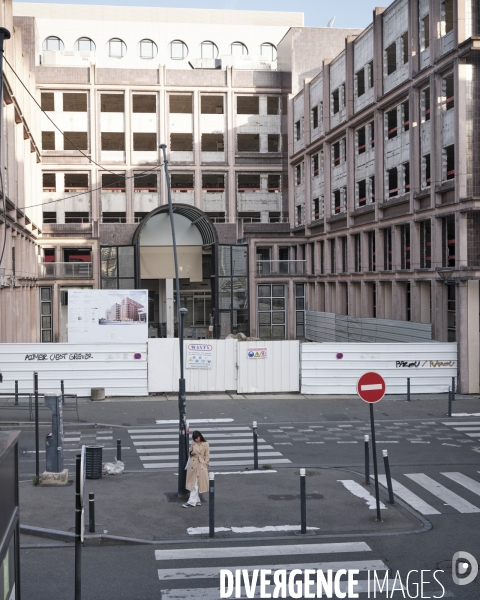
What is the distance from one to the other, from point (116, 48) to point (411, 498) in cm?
6101

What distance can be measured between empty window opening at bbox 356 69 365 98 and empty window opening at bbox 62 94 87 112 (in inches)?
920

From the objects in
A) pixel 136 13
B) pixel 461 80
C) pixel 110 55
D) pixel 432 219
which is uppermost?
pixel 136 13

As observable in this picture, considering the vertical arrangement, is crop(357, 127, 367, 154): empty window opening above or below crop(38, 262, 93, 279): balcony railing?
above

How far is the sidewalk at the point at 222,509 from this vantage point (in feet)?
46.2

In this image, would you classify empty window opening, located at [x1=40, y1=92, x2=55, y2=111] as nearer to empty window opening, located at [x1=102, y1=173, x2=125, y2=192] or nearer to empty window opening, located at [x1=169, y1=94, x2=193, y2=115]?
empty window opening, located at [x1=102, y1=173, x2=125, y2=192]

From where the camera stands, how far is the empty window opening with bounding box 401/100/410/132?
39.0 meters

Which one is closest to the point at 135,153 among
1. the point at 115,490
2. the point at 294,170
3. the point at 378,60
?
the point at 294,170

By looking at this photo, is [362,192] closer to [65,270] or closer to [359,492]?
[65,270]

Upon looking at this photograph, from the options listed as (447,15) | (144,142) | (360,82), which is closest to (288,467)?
(447,15)

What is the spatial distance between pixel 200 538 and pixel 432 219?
24732 mm

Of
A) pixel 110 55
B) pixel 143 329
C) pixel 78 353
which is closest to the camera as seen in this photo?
pixel 78 353

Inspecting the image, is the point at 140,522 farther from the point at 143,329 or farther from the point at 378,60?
the point at 378,60

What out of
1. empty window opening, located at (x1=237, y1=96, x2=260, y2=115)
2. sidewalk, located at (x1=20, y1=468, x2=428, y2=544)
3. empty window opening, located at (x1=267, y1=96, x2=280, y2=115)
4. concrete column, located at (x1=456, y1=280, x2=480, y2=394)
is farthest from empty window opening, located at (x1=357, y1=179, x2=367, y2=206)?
sidewalk, located at (x1=20, y1=468, x2=428, y2=544)

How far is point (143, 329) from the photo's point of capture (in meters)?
34.8
